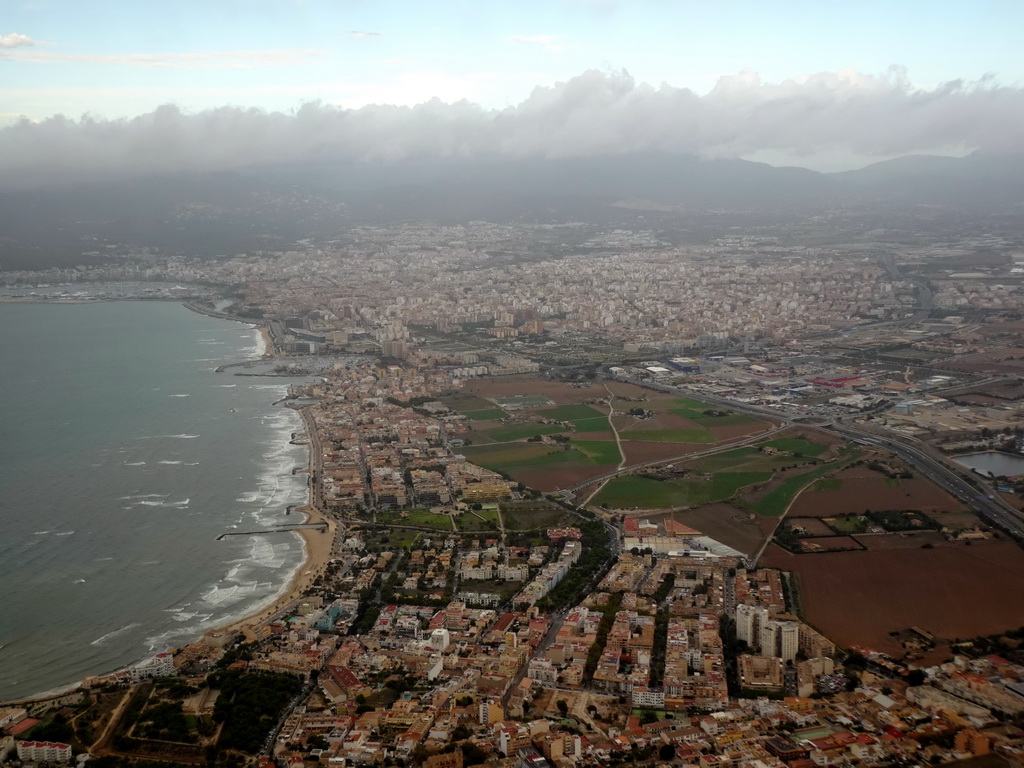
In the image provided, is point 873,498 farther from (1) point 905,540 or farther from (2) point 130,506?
(2) point 130,506

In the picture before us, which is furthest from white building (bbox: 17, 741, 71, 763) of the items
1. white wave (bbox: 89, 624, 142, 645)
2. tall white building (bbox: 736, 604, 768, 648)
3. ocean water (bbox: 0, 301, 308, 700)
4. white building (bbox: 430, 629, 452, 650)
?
tall white building (bbox: 736, 604, 768, 648)

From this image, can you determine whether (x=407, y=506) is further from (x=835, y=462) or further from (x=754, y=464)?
(x=835, y=462)

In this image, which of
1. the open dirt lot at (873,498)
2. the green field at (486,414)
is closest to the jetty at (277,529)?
the open dirt lot at (873,498)

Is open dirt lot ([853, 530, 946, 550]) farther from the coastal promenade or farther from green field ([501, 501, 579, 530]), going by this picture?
the coastal promenade

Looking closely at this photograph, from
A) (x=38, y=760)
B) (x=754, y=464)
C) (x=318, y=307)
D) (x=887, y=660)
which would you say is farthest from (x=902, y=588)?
(x=318, y=307)

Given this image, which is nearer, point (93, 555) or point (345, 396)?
point (93, 555)

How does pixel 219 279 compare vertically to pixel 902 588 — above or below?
below

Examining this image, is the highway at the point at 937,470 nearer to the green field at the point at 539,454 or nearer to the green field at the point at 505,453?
the green field at the point at 539,454
